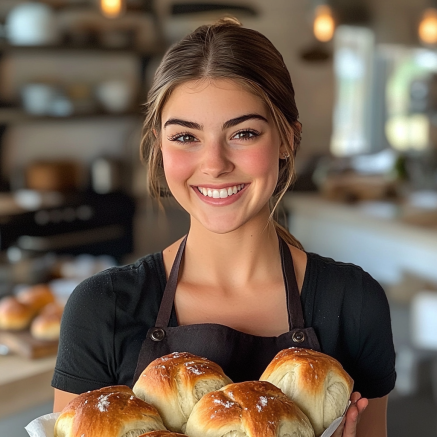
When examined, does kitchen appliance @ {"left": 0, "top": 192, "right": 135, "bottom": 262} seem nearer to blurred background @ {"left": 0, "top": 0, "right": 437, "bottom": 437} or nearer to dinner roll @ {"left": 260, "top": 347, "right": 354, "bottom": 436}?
blurred background @ {"left": 0, "top": 0, "right": 437, "bottom": 437}

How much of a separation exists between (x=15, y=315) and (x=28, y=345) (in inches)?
7.5

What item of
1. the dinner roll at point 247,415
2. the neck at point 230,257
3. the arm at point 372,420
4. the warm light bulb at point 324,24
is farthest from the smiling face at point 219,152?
the warm light bulb at point 324,24

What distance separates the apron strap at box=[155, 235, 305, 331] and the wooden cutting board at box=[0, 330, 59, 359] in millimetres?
777

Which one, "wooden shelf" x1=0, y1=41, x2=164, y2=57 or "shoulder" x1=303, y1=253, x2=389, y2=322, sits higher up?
"wooden shelf" x1=0, y1=41, x2=164, y2=57

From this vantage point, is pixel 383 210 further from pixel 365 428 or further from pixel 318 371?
pixel 318 371

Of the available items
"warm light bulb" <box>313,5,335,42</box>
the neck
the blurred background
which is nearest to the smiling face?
the neck

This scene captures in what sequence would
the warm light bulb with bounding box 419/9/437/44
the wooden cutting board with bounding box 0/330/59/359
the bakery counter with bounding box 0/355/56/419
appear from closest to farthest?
the bakery counter with bounding box 0/355/56/419
the wooden cutting board with bounding box 0/330/59/359
the warm light bulb with bounding box 419/9/437/44

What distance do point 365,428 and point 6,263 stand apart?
5.21 feet

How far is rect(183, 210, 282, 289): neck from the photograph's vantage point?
1224 millimetres

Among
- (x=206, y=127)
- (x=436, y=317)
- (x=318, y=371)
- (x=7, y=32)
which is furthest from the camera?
(x=7, y=32)

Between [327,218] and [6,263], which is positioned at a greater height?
[6,263]

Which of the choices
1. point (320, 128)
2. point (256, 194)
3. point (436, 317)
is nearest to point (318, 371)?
point (256, 194)

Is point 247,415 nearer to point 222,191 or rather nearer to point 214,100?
point 222,191

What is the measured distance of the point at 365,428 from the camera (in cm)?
123
